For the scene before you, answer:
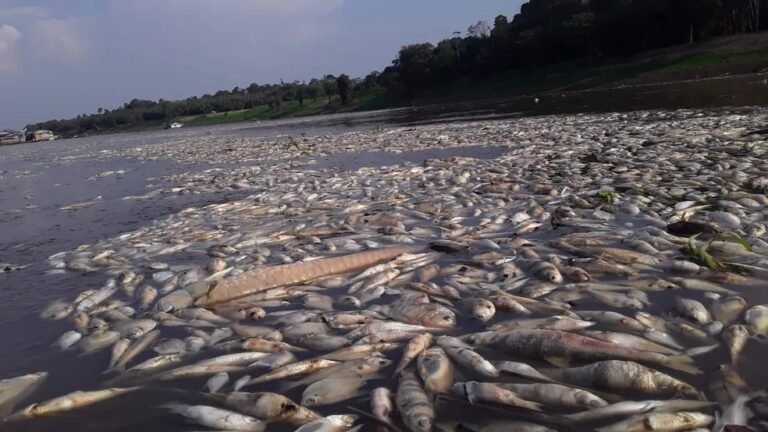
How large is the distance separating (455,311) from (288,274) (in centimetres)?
218

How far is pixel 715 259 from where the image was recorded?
5.88m

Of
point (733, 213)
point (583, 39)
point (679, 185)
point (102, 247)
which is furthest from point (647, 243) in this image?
point (583, 39)

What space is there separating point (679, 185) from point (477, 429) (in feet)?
25.1

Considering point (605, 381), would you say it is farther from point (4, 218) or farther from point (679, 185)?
point (4, 218)

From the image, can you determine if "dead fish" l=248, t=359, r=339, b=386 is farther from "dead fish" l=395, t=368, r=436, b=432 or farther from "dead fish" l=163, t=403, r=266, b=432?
"dead fish" l=395, t=368, r=436, b=432

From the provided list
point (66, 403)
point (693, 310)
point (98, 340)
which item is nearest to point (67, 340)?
point (98, 340)

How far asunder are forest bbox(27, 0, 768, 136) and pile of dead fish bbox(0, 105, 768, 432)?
7167cm

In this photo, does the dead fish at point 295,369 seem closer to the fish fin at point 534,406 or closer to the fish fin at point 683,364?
the fish fin at point 534,406

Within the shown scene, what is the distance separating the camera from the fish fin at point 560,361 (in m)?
4.18

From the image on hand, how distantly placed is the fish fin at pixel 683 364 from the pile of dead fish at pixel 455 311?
0.01 meters

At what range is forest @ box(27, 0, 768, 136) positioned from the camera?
7131cm

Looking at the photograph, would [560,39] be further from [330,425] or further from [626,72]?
[330,425]

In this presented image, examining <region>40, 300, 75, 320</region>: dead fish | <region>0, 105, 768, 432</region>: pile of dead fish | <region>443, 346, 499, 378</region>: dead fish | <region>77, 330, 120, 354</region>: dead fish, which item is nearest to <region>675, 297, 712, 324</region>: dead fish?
<region>0, 105, 768, 432</region>: pile of dead fish

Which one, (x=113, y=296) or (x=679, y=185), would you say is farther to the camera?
(x=679, y=185)
